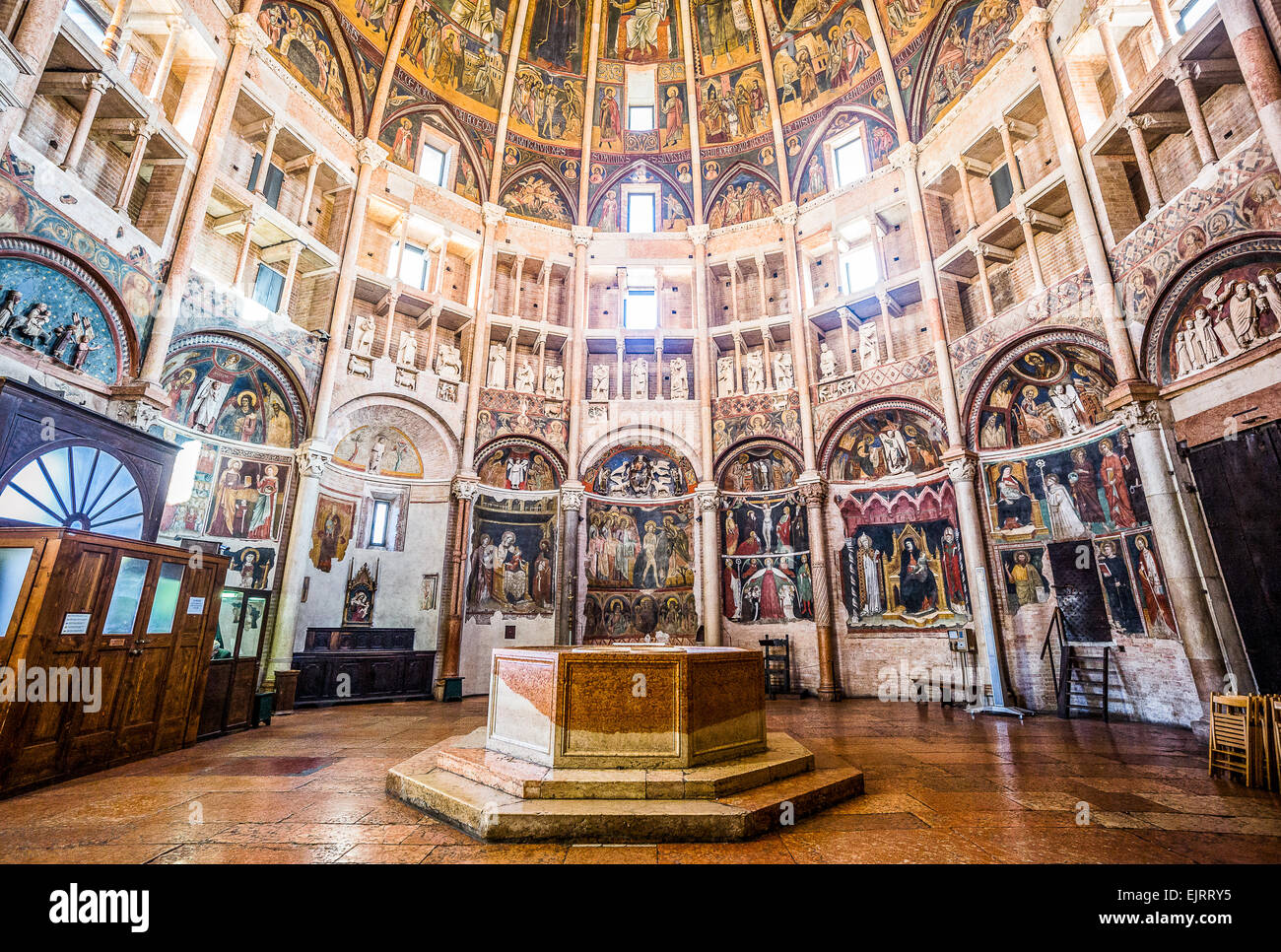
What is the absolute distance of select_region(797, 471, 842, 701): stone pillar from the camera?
13383mm

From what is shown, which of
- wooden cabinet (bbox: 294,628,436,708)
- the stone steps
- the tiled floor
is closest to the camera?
the tiled floor

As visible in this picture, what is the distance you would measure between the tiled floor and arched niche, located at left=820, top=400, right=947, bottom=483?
741cm

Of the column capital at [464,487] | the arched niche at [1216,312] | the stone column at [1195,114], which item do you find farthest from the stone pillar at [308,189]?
the arched niche at [1216,312]

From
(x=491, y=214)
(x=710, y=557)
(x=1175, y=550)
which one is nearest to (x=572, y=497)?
(x=710, y=557)

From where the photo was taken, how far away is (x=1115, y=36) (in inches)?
400

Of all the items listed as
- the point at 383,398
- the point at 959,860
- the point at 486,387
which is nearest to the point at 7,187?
the point at 383,398

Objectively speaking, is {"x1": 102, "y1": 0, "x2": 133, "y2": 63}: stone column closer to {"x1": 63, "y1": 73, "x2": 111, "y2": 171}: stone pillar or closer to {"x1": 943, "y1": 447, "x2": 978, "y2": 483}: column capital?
{"x1": 63, "y1": 73, "x2": 111, "y2": 171}: stone pillar

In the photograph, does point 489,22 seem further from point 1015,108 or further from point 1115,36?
point 1115,36

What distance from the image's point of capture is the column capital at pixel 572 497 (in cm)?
1548

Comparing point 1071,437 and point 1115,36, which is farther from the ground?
point 1115,36

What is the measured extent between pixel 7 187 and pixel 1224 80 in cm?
1728

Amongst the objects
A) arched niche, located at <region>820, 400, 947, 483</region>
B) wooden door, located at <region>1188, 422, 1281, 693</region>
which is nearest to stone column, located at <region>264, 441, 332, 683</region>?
arched niche, located at <region>820, 400, 947, 483</region>

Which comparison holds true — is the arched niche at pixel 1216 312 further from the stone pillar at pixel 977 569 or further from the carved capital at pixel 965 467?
the stone pillar at pixel 977 569

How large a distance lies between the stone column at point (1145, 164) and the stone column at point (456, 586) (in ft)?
48.4
